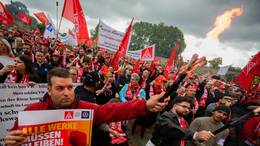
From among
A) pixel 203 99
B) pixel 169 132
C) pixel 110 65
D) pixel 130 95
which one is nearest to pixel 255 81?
pixel 130 95

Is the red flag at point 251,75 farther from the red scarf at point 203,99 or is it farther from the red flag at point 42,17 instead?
the red flag at point 42,17

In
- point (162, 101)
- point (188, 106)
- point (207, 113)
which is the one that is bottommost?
point (207, 113)

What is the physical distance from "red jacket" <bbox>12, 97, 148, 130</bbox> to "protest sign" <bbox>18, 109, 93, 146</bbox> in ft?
0.30

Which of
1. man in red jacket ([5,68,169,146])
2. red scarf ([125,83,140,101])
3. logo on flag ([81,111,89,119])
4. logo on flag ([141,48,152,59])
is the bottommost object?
red scarf ([125,83,140,101])

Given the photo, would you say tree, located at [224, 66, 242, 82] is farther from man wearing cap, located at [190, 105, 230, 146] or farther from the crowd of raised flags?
man wearing cap, located at [190, 105, 230, 146]

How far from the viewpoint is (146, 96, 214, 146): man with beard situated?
470cm

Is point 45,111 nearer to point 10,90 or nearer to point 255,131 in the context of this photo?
point 10,90

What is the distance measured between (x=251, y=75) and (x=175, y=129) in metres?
3.35

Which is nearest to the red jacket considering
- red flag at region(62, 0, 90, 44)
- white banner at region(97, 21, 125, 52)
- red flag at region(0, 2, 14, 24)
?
red flag at region(62, 0, 90, 44)

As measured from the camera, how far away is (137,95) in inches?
336

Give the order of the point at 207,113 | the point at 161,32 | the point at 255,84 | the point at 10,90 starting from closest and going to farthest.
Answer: the point at 10,90
the point at 255,84
the point at 207,113
the point at 161,32

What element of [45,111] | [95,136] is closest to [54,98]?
[45,111]

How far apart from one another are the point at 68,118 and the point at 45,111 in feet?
0.78

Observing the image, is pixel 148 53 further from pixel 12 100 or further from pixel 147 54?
pixel 12 100
